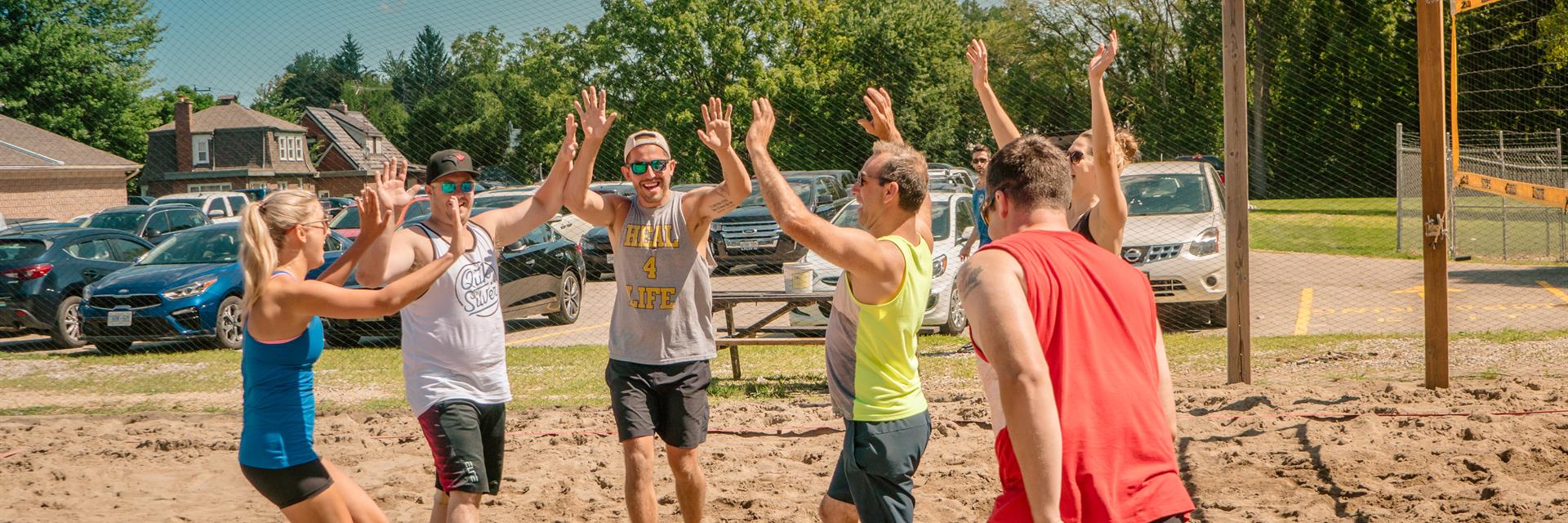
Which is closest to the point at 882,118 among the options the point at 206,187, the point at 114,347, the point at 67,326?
the point at 114,347

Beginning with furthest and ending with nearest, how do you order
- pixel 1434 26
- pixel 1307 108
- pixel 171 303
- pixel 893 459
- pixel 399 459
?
pixel 1307 108, pixel 171 303, pixel 1434 26, pixel 399 459, pixel 893 459

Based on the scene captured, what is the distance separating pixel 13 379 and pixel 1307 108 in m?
16.4

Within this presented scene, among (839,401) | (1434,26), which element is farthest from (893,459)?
(1434,26)

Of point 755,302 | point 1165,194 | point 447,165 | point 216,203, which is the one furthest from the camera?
point 216,203

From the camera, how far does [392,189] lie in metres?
4.11

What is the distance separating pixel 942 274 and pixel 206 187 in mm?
31483

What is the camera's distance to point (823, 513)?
386cm

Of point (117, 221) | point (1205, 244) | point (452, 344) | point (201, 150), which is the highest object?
point (201, 150)

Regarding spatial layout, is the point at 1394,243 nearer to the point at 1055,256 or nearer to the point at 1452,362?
the point at 1452,362

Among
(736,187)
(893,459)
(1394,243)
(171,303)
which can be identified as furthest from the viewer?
(1394,243)

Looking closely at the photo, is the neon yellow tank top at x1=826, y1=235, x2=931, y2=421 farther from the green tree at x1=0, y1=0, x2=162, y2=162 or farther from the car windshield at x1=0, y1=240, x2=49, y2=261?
the green tree at x1=0, y1=0, x2=162, y2=162

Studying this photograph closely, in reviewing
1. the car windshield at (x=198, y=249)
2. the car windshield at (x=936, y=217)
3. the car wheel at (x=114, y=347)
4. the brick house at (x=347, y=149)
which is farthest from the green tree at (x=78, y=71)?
the car windshield at (x=936, y=217)

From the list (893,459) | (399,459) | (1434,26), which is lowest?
(399,459)

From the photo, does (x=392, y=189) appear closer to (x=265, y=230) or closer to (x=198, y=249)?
(x=265, y=230)
